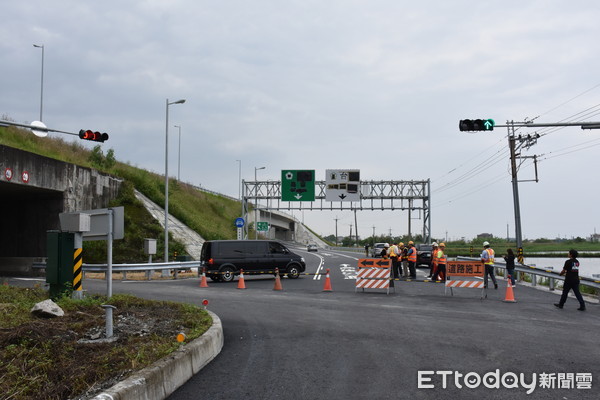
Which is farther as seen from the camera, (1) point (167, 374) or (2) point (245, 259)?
(2) point (245, 259)

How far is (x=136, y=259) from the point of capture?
31.6 metres

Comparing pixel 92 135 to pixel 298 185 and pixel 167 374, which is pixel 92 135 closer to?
pixel 167 374

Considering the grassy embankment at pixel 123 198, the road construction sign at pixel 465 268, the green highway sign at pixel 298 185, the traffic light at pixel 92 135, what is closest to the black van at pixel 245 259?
the traffic light at pixel 92 135

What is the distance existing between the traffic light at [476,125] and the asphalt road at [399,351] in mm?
6104

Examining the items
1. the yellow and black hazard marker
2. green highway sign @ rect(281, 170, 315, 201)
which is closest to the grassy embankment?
green highway sign @ rect(281, 170, 315, 201)

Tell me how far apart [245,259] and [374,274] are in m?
7.82

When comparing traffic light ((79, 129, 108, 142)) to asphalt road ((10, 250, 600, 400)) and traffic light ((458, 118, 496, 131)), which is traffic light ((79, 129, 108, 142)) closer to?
asphalt road ((10, 250, 600, 400))

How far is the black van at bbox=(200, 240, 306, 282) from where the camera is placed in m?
23.6

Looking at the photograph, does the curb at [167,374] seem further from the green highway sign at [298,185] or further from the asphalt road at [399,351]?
the green highway sign at [298,185]

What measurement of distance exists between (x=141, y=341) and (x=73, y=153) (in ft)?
125

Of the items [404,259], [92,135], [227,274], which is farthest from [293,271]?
[92,135]

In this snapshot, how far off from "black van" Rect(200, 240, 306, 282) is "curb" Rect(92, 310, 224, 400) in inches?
618

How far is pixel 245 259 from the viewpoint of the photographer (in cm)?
2428

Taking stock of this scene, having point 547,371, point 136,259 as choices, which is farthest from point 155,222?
point 547,371
